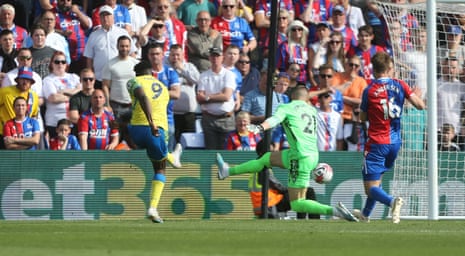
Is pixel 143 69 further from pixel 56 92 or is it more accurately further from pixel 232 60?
pixel 232 60

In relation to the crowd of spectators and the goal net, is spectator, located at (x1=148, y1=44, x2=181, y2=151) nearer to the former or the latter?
the crowd of spectators

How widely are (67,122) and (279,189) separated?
3560mm

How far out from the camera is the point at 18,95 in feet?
61.0

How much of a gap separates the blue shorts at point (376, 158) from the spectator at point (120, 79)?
200 inches

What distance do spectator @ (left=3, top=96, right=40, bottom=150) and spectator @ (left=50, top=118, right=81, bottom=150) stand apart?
Answer: 13.2 inches

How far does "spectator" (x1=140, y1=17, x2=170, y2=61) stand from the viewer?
807 inches

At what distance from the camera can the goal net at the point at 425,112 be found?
58.1 ft

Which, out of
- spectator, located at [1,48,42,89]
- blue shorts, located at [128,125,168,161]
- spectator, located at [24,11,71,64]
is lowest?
blue shorts, located at [128,125,168,161]

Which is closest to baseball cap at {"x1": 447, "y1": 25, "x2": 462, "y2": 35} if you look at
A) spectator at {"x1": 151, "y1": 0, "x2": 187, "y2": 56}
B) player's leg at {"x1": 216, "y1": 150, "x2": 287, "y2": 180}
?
player's leg at {"x1": 216, "y1": 150, "x2": 287, "y2": 180}

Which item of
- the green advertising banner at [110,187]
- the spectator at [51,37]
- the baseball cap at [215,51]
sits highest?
the spectator at [51,37]

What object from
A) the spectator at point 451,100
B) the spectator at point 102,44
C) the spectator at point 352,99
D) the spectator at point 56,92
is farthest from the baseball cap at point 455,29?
the spectator at point 56,92

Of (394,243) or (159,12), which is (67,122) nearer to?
(159,12)

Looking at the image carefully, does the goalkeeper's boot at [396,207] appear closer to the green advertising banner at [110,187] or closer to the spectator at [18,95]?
the green advertising banner at [110,187]

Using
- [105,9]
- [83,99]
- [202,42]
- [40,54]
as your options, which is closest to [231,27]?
[202,42]
